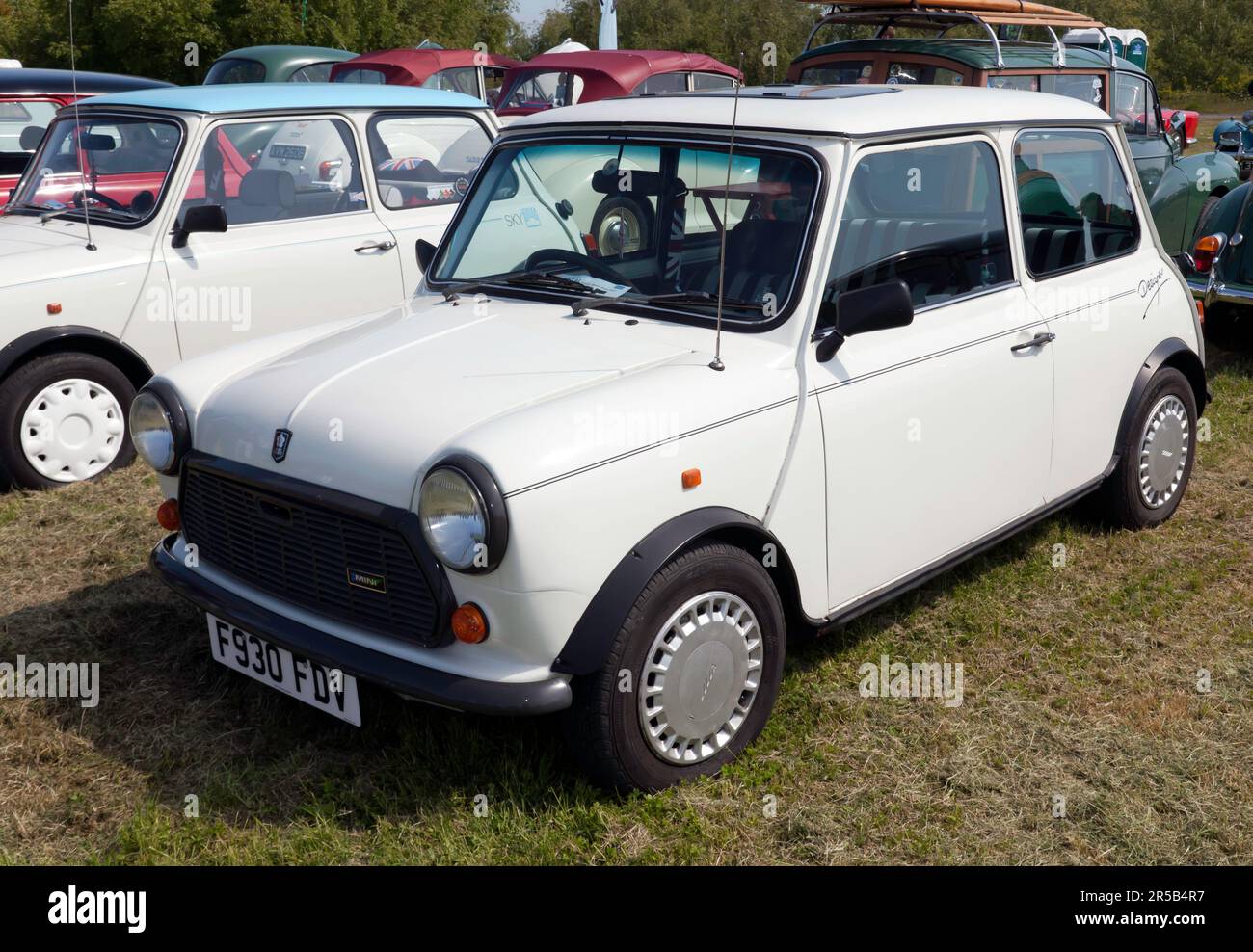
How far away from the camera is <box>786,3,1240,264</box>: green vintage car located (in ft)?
30.2

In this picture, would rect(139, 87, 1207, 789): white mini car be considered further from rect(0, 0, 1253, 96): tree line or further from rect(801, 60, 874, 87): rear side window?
rect(0, 0, 1253, 96): tree line

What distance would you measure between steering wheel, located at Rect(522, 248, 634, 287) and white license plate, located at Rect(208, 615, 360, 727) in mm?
1591

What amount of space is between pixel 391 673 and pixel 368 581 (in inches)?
10.2

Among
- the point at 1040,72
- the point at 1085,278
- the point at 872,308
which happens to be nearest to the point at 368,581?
the point at 872,308

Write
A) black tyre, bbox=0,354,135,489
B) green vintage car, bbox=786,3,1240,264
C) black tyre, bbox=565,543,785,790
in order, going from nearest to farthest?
1. black tyre, bbox=565,543,785,790
2. black tyre, bbox=0,354,135,489
3. green vintage car, bbox=786,3,1240,264

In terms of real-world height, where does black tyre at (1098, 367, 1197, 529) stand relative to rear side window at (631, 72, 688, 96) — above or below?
below

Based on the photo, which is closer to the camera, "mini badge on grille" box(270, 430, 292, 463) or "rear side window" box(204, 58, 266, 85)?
"mini badge on grille" box(270, 430, 292, 463)

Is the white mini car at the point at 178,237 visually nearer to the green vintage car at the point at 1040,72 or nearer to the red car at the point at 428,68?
the green vintage car at the point at 1040,72

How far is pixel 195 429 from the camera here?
369 cm

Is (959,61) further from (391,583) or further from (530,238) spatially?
(391,583)

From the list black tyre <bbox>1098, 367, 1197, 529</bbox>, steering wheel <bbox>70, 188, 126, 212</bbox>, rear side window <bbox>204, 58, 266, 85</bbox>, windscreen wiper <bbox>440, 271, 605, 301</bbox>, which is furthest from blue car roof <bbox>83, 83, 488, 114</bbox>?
rear side window <bbox>204, 58, 266, 85</bbox>

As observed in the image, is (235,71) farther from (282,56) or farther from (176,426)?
(176,426)

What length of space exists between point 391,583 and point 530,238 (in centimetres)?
164

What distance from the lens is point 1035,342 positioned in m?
4.40
